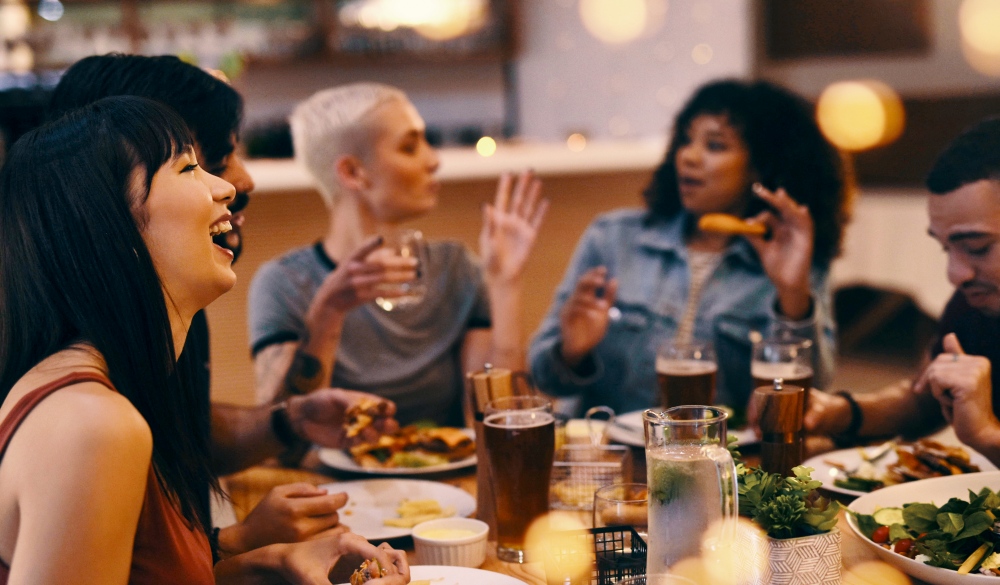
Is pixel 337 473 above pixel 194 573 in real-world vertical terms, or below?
below

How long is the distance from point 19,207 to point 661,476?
28.4 inches

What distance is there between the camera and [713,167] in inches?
90.0

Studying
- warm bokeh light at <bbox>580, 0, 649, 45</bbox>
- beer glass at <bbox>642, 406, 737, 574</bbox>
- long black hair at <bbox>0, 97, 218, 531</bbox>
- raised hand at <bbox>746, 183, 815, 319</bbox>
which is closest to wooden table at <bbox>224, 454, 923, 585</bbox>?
beer glass at <bbox>642, 406, 737, 574</bbox>

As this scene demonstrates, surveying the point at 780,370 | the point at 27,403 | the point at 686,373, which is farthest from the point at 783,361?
the point at 27,403

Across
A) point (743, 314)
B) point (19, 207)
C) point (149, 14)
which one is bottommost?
point (743, 314)

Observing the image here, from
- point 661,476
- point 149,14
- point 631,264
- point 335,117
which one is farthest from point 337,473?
point 149,14

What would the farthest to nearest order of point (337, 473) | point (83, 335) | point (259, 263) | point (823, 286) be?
point (259, 263)
point (823, 286)
point (337, 473)
point (83, 335)

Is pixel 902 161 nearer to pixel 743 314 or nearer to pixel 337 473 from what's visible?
pixel 743 314

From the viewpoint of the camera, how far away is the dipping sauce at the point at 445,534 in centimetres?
119

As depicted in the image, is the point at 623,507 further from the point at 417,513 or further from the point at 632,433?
the point at 632,433

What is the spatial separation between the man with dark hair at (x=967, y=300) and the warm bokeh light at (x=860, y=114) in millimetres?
3767

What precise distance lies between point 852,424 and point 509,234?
2.93 feet

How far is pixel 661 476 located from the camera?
3.22 feet

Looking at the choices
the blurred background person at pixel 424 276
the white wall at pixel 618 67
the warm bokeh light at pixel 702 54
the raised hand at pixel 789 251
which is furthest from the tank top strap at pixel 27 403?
the warm bokeh light at pixel 702 54
